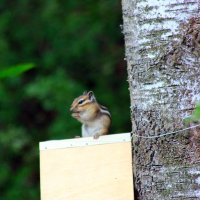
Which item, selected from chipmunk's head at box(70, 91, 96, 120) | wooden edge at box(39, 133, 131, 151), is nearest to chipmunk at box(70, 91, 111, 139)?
chipmunk's head at box(70, 91, 96, 120)

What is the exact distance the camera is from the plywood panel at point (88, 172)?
3.66 metres

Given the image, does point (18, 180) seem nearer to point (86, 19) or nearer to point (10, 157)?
point (10, 157)

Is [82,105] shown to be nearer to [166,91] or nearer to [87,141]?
[87,141]

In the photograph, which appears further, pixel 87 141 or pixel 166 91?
pixel 87 141

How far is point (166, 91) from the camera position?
3453 millimetres

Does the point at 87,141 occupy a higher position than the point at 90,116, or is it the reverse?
the point at 90,116

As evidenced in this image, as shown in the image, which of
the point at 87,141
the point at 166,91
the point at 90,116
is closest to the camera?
the point at 166,91

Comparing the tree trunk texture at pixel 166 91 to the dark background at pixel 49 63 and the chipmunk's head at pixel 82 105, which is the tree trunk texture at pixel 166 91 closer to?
the chipmunk's head at pixel 82 105

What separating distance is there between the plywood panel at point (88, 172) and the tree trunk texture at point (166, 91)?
0.37ft

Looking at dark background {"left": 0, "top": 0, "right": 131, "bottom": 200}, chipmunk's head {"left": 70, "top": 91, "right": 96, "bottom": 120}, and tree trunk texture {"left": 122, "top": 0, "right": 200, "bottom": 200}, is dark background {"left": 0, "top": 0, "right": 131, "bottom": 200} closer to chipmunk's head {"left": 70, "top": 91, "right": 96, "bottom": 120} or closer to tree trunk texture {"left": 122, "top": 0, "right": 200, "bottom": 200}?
chipmunk's head {"left": 70, "top": 91, "right": 96, "bottom": 120}

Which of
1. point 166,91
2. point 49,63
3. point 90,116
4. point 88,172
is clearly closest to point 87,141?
point 88,172

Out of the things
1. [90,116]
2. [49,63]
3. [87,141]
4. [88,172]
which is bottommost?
[88,172]

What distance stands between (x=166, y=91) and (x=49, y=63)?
165 inches

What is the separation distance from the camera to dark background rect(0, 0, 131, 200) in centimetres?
738
